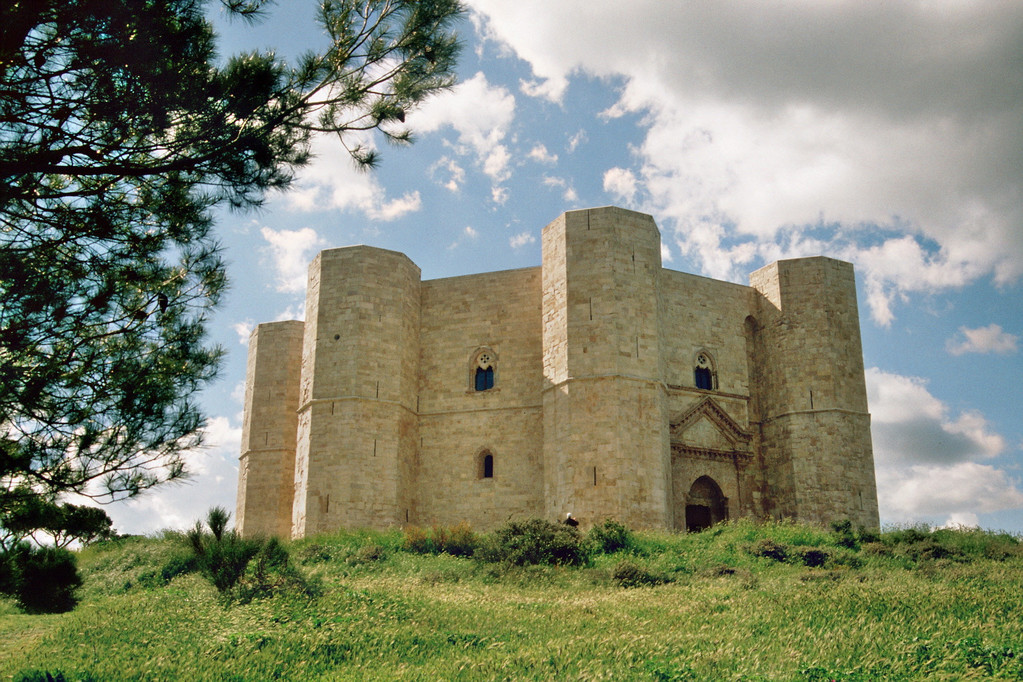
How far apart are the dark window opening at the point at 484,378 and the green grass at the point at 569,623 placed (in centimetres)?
708

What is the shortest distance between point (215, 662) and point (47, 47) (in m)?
6.06

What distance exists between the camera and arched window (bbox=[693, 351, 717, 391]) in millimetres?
23203

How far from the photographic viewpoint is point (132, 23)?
7449 mm

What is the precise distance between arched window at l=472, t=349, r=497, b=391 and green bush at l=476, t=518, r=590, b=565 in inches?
255

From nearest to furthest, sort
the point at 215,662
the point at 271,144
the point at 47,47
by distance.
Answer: the point at 47,47, the point at 271,144, the point at 215,662

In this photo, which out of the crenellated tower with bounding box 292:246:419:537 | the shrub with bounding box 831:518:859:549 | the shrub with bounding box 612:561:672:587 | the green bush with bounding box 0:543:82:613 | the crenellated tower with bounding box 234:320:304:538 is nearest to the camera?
the green bush with bounding box 0:543:82:613

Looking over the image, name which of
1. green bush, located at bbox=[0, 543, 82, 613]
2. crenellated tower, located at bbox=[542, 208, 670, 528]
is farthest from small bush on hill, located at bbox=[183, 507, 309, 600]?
crenellated tower, located at bbox=[542, 208, 670, 528]

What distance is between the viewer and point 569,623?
35.4 feet

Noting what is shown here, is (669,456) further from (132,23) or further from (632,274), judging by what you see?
(132,23)

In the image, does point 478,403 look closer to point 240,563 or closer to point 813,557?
point 813,557

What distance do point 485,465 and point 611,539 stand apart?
19.6 feet

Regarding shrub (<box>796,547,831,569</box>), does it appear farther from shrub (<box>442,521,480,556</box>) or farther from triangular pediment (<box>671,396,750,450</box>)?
triangular pediment (<box>671,396,750,450</box>)

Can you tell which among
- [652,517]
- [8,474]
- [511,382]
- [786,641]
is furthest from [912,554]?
[8,474]

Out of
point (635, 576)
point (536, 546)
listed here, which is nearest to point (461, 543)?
point (536, 546)
